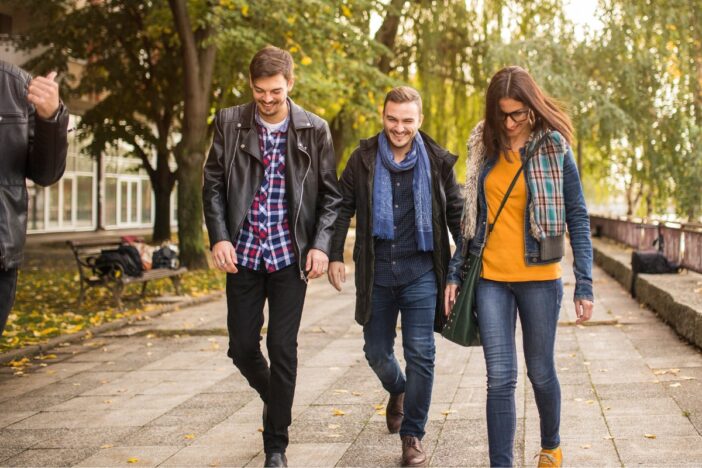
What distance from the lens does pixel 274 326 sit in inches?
203

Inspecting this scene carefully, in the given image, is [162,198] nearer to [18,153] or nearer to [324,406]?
[324,406]

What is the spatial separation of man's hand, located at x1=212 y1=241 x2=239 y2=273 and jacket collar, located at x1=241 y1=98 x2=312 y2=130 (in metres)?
0.59

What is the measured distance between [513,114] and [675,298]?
647 cm

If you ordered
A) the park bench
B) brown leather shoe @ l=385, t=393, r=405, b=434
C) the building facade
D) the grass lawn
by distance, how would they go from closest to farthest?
brown leather shoe @ l=385, t=393, r=405, b=434
the grass lawn
the park bench
the building facade

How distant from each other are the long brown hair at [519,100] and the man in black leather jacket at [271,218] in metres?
0.92

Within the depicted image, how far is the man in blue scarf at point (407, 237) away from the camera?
5.28 meters

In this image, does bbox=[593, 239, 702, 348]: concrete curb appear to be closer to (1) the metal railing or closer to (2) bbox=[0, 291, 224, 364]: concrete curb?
(1) the metal railing

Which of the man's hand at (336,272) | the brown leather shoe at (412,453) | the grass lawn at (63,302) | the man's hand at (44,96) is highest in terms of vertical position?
the man's hand at (44,96)

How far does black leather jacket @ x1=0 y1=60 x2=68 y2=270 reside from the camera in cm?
385

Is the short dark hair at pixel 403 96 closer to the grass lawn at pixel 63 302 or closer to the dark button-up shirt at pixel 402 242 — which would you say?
the dark button-up shirt at pixel 402 242

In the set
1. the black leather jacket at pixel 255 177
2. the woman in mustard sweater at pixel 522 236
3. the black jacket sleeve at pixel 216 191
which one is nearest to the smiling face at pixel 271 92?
the black leather jacket at pixel 255 177

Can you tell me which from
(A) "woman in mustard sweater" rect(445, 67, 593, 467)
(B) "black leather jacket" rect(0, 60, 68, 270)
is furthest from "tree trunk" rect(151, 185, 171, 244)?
(B) "black leather jacket" rect(0, 60, 68, 270)

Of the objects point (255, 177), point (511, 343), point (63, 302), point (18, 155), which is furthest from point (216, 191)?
point (63, 302)

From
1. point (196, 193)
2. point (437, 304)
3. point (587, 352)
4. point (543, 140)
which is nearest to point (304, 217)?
point (437, 304)
